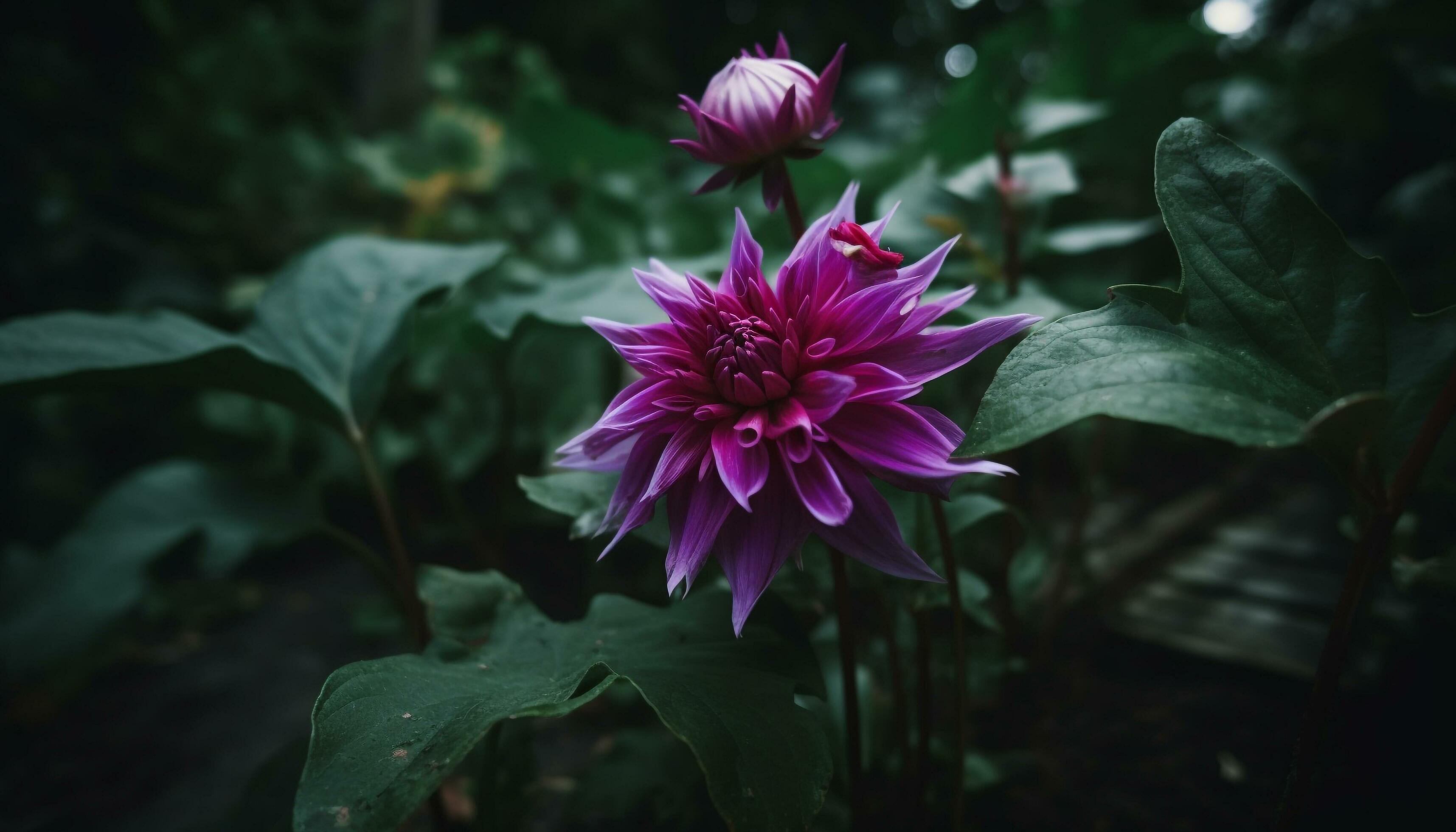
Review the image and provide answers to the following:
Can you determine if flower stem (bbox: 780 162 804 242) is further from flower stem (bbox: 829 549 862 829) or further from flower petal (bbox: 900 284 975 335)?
flower stem (bbox: 829 549 862 829)

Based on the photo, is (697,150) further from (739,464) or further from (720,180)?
(739,464)

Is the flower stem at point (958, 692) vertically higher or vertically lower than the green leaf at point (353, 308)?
lower

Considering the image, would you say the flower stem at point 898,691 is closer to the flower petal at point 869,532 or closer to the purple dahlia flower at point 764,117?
the flower petal at point 869,532

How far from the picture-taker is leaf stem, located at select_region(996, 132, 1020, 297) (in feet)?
2.46

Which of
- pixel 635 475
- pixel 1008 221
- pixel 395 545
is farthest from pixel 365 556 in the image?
pixel 1008 221

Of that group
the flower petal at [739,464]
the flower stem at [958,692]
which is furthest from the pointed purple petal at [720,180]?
the flower stem at [958,692]

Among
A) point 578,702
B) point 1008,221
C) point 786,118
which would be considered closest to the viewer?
point 578,702

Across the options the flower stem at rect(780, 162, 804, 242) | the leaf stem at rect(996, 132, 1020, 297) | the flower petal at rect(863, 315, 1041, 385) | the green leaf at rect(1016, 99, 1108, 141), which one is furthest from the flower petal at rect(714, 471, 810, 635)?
the green leaf at rect(1016, 99, 1108, 141)

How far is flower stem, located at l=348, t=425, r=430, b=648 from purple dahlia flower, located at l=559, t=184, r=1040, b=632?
15.7 inches

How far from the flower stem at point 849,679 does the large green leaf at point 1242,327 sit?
0.58ft

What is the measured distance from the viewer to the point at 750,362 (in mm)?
439

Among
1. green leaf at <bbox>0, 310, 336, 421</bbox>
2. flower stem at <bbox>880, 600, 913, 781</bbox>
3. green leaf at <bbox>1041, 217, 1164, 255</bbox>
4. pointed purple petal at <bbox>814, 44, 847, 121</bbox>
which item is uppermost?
pointed purple petal at <bbox>814, 44, 847, 121</bbox>

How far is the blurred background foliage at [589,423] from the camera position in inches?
31.3

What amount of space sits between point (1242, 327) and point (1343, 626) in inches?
7.7
